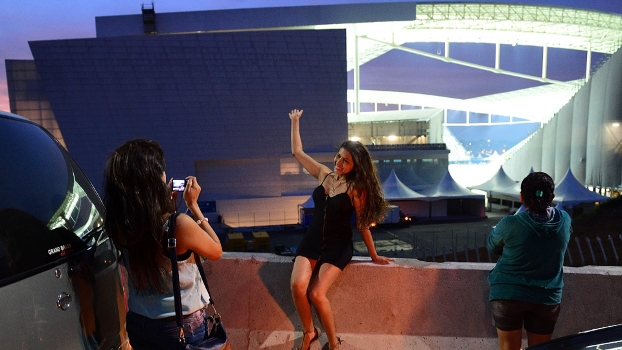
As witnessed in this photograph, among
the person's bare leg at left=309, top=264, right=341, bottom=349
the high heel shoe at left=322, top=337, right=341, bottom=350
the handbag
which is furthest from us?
the high heel shoe at left=322, top=337, right=341, bottom=350

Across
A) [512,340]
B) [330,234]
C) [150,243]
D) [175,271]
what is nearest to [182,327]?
[175,271]

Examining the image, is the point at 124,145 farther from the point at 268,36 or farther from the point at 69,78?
the point at 69,78

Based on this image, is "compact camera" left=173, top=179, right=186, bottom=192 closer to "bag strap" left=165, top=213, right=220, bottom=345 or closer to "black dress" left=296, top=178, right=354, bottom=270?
"bag strap" left=165, top=213, right=220, bottom=345

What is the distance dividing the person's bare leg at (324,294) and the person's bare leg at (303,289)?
6 cm

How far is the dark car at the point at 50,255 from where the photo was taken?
1.56 metres

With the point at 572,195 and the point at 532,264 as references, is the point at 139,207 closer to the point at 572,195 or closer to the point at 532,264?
the point at 532,264

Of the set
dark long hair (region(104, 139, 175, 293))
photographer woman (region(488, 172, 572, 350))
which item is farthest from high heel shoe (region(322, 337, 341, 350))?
dark long hair (region(104, 139, 175, 293))

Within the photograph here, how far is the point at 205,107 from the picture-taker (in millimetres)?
27625

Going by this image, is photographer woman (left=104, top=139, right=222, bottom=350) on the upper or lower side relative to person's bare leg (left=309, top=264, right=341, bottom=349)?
upper

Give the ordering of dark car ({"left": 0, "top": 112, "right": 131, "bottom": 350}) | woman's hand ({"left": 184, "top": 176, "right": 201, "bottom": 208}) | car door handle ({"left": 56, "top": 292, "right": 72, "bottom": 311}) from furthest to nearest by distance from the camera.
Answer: woman's hand ({"left": 184, "top": 176, "right": 201, "bottom": 208}) < car door handle ({"left": 56, "top": 292, "right": 72, "bottom": 311}) < dark car ({"left": 0, "top": 112, "right": 131, "bottom": 350})

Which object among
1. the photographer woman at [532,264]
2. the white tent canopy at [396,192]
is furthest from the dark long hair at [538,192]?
the white tent canopy at [396,192]

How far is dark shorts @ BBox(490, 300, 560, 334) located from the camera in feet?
8.17

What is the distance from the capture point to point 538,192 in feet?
7.86

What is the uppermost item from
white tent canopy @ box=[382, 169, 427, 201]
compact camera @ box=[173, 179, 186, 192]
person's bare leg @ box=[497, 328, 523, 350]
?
compact camera @ box=[173, 179, 186, 192]
